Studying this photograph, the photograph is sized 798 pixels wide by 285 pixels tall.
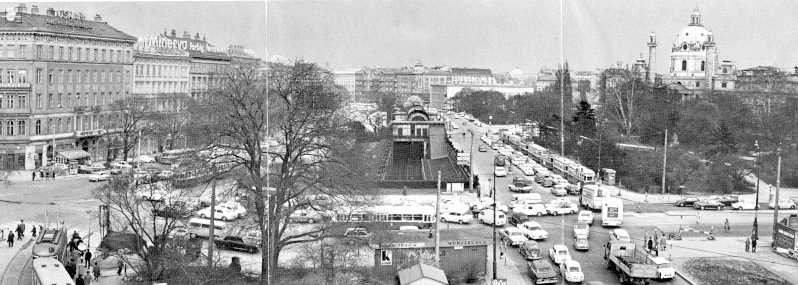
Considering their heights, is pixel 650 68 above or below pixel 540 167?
above

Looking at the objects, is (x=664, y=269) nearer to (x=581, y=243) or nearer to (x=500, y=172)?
(x=581, y=243)

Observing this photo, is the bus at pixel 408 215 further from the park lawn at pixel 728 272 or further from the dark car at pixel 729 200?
the dark car at pixel 729 200

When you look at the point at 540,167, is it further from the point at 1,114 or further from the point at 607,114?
the point at 1,114

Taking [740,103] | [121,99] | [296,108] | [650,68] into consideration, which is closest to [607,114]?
[740,103]

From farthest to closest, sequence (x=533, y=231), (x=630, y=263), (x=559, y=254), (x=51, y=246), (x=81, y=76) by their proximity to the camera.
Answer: (x=81, y=76) < (x=533, y=231) < (x=559, y=254) < (x=630, y=263) < (x=51, y=246)

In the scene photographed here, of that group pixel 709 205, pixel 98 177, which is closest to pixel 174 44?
pixel 98 177
